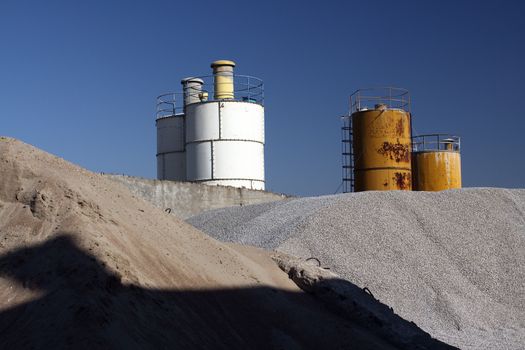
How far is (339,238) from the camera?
14.8 metres

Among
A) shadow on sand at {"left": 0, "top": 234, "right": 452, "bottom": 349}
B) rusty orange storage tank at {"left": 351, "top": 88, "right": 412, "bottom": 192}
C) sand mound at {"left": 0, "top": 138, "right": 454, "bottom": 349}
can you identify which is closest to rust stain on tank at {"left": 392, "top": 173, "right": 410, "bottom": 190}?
rusty orange storage tank at {"left": 351, "top": 88, "right": 412, "bottom": 192}

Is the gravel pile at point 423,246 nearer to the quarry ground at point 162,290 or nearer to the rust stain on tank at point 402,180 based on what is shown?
the quarry ground at point 162,290

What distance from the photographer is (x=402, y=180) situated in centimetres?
2147

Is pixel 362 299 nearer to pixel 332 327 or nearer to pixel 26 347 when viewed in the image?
pixel 332 327

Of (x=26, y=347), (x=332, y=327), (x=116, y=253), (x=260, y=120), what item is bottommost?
(x=332, y=327)

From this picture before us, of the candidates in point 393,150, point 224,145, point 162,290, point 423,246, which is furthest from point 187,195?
point 162,290

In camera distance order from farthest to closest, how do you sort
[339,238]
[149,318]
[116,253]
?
[339,238], [116,253], [149,318]

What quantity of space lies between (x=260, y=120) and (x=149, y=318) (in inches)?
774

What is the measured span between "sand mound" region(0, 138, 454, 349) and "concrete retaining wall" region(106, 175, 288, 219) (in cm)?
1081

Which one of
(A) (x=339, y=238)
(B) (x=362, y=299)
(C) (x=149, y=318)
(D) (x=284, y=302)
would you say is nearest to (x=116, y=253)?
(C) (x=149, y=318)

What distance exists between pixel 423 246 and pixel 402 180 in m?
6.36

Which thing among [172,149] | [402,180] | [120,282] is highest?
[172,149]

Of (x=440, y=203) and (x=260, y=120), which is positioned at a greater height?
(x=260, y=120)

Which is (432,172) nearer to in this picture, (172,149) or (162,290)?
(172,149)
